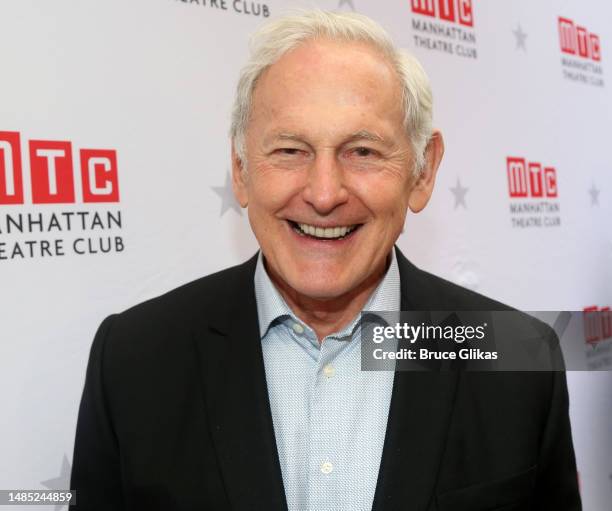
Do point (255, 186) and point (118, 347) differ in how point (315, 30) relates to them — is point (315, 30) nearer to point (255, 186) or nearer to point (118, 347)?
point (255, 186)

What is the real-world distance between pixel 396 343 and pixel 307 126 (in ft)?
1.37

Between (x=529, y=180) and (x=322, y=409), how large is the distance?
1740mm

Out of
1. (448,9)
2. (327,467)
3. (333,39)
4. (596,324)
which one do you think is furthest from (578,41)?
(327,467)

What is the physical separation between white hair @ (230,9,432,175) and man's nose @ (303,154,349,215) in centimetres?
17

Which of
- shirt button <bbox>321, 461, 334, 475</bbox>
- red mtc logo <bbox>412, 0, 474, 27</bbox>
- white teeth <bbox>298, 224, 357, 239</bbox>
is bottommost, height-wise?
shirt button <bbox>321, 461, 334, 475</bbox>

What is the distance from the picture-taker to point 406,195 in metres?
1.24

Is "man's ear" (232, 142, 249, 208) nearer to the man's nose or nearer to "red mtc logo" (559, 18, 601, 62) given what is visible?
the man's nose

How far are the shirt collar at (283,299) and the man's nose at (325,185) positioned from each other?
202 millimetres

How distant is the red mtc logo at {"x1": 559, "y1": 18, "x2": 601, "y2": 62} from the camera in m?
2.82

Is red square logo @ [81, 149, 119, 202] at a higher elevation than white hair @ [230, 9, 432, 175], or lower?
lower

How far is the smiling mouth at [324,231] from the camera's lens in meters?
1.16

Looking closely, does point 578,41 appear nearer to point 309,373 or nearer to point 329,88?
point 329,88

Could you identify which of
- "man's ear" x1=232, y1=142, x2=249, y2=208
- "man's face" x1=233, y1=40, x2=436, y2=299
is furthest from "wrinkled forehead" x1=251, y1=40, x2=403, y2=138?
"man's ear" x1=232, y1=142, x2=249, y2=208

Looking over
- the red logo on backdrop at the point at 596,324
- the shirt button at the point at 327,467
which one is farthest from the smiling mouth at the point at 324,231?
the red logo on backdrop at the point at 596,324
